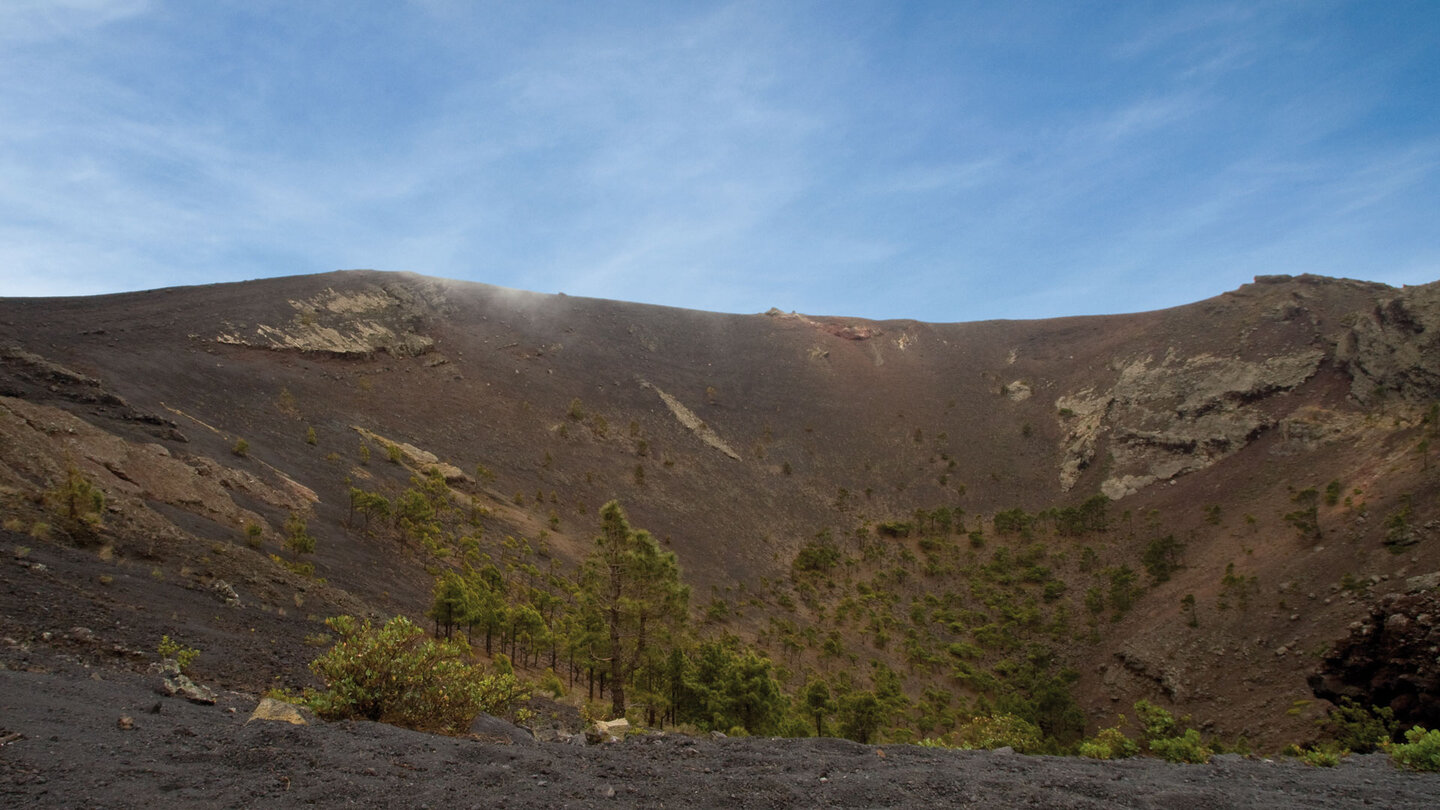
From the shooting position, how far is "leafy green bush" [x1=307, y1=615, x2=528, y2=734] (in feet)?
28.7

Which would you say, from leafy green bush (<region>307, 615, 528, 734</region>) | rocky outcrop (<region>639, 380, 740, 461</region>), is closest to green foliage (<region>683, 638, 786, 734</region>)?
leafy green bush (<region>307, 615, 528, 734</region>)

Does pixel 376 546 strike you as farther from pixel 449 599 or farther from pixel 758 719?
pixel 758 719

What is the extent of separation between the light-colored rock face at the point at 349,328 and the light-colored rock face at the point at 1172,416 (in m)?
55.4

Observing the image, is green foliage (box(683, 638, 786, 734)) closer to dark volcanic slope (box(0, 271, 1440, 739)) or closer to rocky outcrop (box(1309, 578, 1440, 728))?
dark volcanic slope (box(0, 271, 1440, 739))

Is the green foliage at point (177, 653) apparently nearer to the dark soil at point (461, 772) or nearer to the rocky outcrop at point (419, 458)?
the dark soil at point (461, 772)

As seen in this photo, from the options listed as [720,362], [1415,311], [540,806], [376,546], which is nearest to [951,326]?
[720,362]

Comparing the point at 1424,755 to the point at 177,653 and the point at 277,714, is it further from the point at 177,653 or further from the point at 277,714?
the point at 177,653

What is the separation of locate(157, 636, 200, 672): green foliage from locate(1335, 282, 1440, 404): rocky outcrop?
193 feet

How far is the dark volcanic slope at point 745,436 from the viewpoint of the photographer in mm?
23453

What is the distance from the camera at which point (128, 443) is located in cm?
2312

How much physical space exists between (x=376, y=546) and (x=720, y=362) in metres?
48.0

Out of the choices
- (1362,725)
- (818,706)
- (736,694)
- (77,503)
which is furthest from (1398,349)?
(77,503)

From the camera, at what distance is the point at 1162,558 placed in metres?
42.2

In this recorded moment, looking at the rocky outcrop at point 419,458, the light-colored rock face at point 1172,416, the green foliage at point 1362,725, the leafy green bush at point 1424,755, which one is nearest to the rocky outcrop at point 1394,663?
the green foliage at point 1362,725
